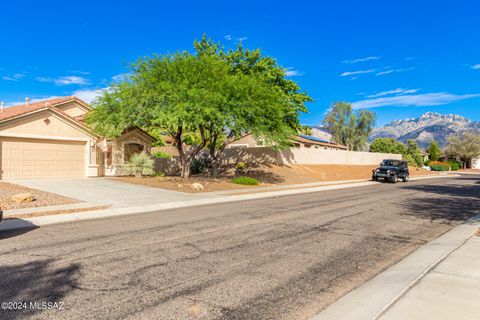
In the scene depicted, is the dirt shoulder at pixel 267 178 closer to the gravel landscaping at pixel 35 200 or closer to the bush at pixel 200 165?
the bush at pixel 200 165

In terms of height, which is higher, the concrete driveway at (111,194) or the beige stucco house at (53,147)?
the beige stucco house at (53,147)

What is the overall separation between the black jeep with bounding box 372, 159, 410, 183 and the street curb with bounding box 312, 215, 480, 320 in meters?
26.2

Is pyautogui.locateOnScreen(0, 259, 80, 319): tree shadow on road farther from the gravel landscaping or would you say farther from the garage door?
the garage door

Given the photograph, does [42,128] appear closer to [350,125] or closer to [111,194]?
[111,194]

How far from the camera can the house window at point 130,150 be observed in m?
29.4

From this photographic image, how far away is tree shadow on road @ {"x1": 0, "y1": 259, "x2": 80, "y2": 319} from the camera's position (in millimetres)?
4773

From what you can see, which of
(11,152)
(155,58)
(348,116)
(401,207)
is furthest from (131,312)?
(348,116)

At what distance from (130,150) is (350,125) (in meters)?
56.3

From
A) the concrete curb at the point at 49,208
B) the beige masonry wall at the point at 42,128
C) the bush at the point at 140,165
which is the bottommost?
the concrete curb at the point at 49,208

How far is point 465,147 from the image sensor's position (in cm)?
8281

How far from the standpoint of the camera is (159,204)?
601 inches

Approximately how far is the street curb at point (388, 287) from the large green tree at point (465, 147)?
88.6 meters

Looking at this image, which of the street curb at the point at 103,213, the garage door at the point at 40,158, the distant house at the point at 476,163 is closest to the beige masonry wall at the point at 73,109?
the garage door at the point at 40,158

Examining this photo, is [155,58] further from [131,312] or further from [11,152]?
[131,312]
